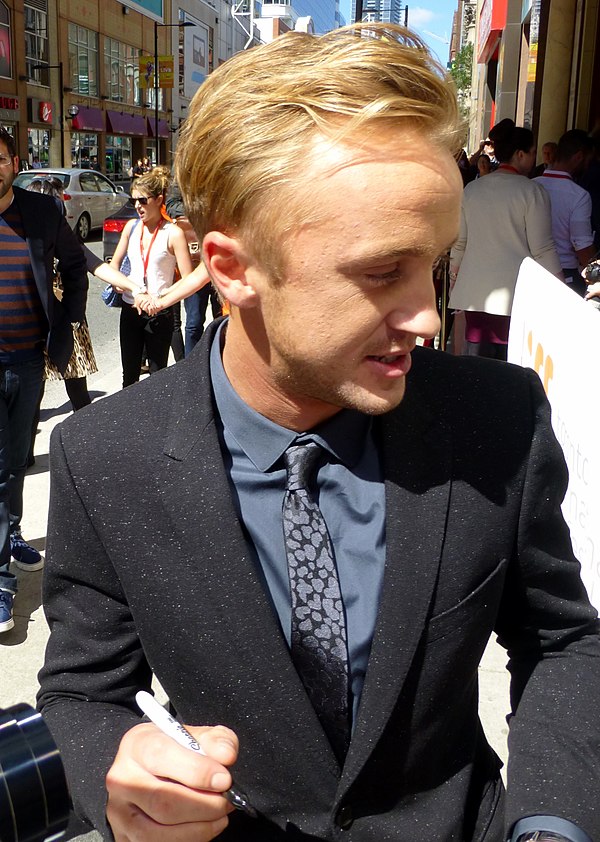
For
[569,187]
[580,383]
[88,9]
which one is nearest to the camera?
[580,383]

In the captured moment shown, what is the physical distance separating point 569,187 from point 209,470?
562 centimetres

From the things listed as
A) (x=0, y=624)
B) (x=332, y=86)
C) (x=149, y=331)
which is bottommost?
(x=0, y=624)

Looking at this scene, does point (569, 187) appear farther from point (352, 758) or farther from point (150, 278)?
point (352, 758)

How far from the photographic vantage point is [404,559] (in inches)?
51.1

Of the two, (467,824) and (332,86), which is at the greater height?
(332,86)

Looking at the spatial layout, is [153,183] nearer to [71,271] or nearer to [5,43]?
[71,271]

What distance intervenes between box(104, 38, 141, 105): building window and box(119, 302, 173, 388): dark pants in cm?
4162

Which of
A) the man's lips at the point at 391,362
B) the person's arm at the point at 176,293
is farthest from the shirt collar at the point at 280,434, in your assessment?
the person's arm at the point at 176,293

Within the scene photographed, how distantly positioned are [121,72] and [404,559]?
50049 millimetres

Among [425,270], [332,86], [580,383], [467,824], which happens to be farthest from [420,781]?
[580,383]

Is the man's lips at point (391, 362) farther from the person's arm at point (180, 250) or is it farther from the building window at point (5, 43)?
the building window at point (5, 43)

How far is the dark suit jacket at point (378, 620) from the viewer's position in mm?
1291

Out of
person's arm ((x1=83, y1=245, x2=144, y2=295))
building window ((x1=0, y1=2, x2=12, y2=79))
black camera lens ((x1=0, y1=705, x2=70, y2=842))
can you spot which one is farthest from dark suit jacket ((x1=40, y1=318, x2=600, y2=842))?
building window ((x1=0, y1=2, x2=12, y2=79))

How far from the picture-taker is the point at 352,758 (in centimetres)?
128
